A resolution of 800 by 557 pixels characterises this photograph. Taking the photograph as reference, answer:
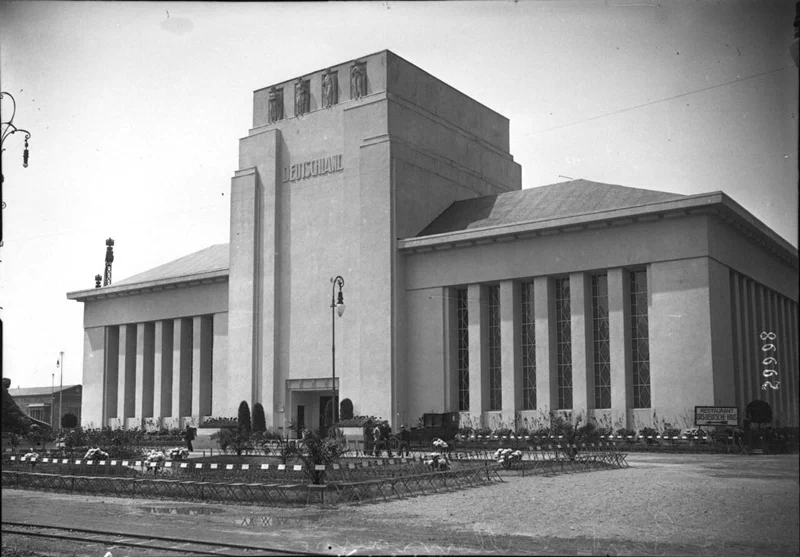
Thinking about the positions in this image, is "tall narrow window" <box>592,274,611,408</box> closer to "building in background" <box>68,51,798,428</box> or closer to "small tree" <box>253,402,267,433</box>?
"building in background" <box>68,51,798,428</box>

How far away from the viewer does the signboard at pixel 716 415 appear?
110 feet

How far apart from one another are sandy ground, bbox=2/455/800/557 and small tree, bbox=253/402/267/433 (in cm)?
2642

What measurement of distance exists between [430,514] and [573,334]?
84.8 feet

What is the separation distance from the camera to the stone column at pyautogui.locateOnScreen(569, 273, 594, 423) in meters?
41.5

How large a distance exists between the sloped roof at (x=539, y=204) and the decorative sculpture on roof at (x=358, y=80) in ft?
27.8

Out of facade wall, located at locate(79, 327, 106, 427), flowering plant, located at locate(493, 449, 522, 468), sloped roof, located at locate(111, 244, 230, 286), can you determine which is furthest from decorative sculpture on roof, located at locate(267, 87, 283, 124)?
flowering plant, located at locate(493, 449, 522, 468)

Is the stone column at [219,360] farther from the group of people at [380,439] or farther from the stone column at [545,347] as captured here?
the stone column at [545,347]

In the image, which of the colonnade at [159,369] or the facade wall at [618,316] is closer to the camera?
the facade wall at [618,316]

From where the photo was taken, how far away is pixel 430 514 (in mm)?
17500

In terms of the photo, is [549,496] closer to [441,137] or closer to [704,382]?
[704,382]

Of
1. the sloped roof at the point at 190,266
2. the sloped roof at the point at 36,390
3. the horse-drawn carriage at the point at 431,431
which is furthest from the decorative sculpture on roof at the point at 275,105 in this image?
the sloped roof at the point at 36,390

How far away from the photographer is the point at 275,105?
2100 inches

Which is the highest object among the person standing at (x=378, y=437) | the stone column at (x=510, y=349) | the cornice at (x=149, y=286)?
the cornice at (x=149, y=286)

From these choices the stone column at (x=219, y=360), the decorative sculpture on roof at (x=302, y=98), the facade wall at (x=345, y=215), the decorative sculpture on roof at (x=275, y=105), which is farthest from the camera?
the stone column at (x=219, y=360)
